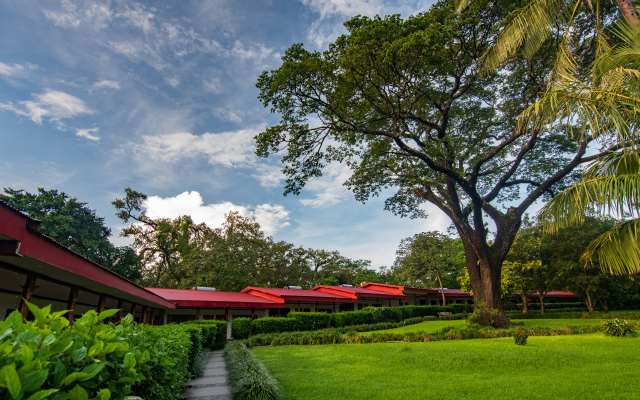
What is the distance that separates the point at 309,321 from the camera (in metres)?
23.2

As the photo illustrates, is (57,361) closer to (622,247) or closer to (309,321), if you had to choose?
(622,247)

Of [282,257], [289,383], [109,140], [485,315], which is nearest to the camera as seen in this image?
[289,383]

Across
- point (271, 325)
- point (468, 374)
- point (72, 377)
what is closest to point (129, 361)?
point (72, 377)

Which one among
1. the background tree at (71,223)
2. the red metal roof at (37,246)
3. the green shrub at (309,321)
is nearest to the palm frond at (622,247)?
the red metal roof at (37,246)

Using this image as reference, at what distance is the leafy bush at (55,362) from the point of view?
104 centimetres

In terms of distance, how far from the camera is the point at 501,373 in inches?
304

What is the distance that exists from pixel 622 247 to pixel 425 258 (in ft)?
113

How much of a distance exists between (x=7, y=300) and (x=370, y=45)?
50.2 feet

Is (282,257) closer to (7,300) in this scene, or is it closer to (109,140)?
(109,140)

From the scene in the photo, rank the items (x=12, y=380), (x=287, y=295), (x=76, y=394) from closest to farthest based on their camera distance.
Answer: (x=12, y=380)
(x=76, y=394)
(x=287, y=295)

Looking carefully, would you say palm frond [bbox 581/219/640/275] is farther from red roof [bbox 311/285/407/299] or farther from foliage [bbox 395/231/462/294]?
foliage [bbox 395/231/462/294]

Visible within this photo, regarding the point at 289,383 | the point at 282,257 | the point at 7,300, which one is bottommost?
the point at 289,383

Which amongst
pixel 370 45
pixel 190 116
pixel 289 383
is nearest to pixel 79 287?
pixel 289 383

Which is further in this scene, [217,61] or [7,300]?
[217,61]
